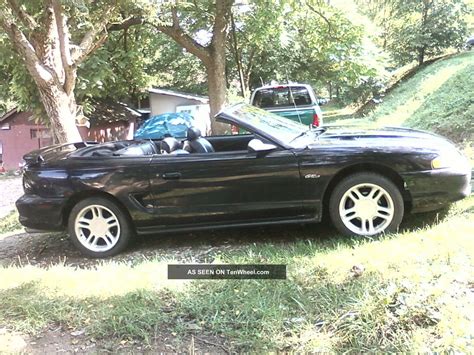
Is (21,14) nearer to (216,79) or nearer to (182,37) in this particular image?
(182,37)

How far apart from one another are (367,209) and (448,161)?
87 cm

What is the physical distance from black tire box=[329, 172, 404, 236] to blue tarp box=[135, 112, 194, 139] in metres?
12.3

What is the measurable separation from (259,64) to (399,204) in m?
27.3

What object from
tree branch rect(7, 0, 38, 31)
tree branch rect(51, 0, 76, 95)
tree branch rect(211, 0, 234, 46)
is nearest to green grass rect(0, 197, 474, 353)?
tree branch rect(51, 0, 76, 95)

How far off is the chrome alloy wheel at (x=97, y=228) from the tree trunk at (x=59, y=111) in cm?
346

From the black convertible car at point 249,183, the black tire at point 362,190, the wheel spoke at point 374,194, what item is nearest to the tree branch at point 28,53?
the black convertible car at point 249,183

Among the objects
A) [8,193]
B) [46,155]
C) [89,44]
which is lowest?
[8,193]

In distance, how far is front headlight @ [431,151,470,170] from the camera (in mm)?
4367

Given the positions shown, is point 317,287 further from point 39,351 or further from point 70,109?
point 70,109

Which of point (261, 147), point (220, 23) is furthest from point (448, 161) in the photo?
point (220, 23)

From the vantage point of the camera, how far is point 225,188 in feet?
15.3

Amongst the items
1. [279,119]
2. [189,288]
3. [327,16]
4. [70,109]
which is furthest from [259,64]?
[189,288]

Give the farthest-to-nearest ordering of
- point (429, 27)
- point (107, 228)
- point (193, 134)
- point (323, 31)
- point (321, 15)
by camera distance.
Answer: point (429, 27), point (323, 31), point (321, 15), point (193, 134), point (107, 228)

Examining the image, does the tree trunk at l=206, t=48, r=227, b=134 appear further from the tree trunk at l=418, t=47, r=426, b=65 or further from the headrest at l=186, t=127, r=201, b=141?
the tree trunk at l=418, t=47, r=426, b=65
